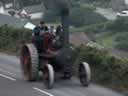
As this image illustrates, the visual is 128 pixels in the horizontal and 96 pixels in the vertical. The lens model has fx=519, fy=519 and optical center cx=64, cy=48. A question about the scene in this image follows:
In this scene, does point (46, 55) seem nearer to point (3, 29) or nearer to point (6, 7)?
point (3, 29)

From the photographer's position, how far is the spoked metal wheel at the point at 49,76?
15.8 meters

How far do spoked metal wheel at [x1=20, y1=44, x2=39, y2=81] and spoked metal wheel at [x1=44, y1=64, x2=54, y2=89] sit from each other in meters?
0.69

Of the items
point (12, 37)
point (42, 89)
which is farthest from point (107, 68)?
point (12, 37)

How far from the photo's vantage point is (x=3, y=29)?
2705cm

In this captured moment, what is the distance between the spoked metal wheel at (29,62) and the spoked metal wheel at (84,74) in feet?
4.79

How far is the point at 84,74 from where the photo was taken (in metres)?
16.3

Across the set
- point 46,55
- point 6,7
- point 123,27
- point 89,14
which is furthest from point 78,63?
point 6,7

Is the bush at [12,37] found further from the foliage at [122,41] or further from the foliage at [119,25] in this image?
the foliage at [122,41]

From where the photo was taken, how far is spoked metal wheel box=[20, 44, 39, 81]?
16.7m

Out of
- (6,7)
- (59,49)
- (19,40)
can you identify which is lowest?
(6,7)

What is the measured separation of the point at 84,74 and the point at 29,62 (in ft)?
6.71

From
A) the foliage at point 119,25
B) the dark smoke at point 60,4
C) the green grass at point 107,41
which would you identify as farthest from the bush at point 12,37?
the dark smoke at point 60,4

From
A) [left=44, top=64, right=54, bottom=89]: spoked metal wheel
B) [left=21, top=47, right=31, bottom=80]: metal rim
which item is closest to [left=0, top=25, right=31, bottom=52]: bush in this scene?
[left=21, top=47, right=31, bottom=80]: metal rim

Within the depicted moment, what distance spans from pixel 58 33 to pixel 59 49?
0.55 metres
